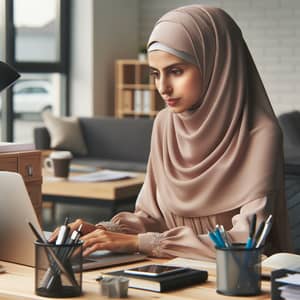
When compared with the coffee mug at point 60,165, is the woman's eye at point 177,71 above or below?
above

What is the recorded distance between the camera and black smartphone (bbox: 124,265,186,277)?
184 centimetres

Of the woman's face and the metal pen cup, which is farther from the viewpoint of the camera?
the woman's face

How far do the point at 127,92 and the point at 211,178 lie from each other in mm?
7236

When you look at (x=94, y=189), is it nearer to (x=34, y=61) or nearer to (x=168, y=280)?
(x=168, y=280)

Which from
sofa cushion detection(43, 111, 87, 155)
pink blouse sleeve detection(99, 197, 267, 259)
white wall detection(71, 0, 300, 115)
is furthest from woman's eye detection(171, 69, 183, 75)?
white wall detection(71, 0, 300, 115)

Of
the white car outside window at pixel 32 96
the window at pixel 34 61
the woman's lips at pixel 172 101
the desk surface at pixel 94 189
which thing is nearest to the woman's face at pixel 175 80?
the woman's lips at pixel 172 101

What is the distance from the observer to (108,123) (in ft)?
27.0

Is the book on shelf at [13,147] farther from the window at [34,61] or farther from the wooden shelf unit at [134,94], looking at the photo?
the wooden shelf unit at [134,94]

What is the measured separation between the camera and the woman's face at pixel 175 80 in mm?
2205

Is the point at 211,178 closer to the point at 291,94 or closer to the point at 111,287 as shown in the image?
the point at 111,287

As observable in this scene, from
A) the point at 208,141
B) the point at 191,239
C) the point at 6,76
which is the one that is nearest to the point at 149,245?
the point at 191,239

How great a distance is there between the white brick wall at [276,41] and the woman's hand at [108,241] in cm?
707

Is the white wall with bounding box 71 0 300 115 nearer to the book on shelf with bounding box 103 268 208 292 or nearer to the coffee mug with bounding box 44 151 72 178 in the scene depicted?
the coffee mug with bounding box 44 151 72 178

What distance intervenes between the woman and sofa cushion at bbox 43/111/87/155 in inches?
225
